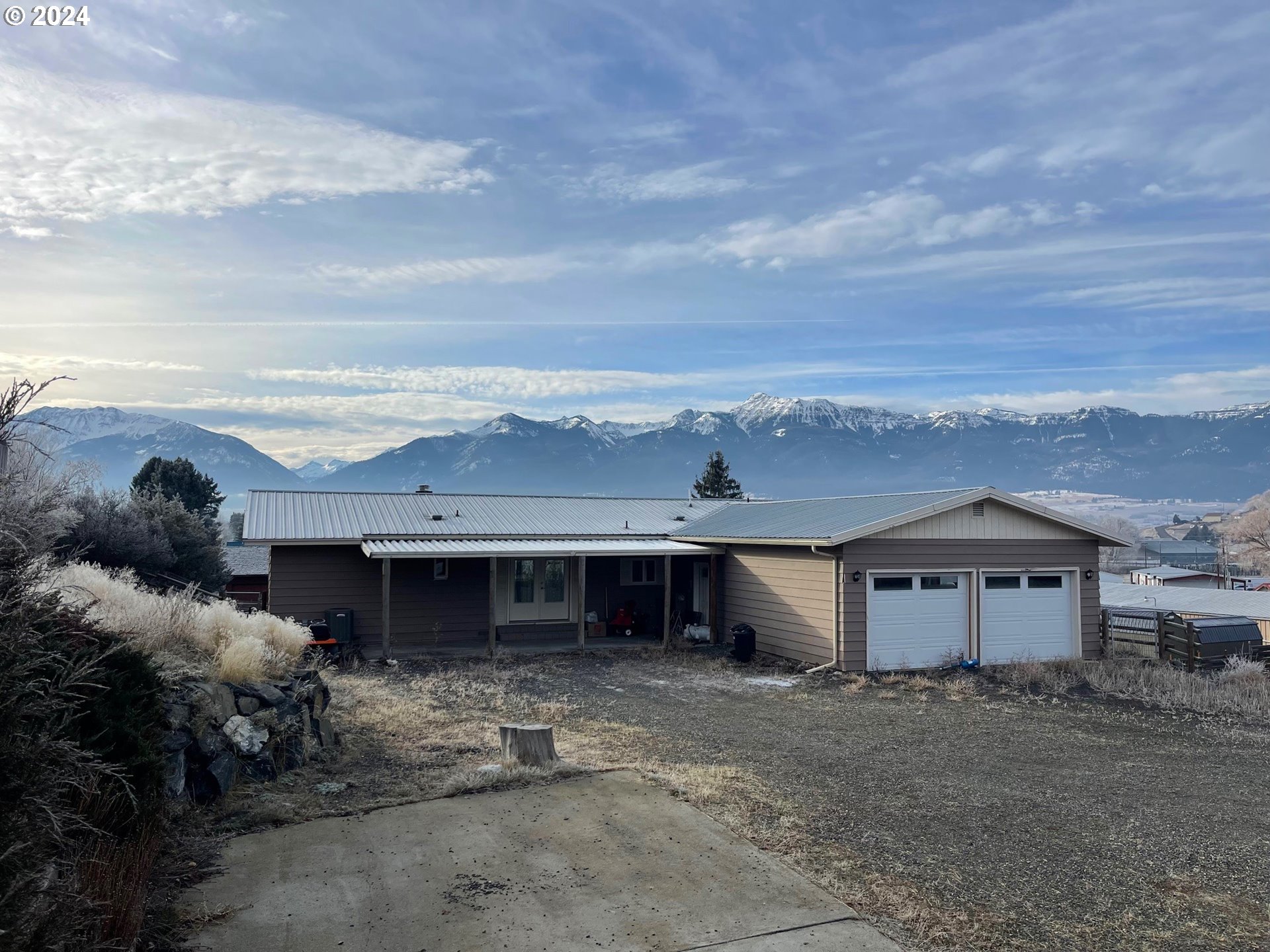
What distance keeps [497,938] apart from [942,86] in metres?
15.1

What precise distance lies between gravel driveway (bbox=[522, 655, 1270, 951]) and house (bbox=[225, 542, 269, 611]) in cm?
1668

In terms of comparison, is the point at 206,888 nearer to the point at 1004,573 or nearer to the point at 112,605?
the point at 112,605

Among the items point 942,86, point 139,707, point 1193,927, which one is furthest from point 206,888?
point 942,86

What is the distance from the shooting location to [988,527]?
1586cm

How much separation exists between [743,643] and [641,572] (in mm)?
4358

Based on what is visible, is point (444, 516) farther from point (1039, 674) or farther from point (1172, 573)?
point (1172, 573)

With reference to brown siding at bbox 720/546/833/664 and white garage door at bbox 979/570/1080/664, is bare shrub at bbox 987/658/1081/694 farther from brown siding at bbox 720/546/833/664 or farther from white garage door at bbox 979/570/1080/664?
brown siding at bbox 720/546/833/664

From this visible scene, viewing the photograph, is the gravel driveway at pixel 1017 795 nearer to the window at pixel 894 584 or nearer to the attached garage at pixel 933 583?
the attached garage at pixel 933 583

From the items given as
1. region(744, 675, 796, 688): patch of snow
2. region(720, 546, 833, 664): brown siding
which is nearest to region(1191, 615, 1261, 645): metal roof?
region(720, 546, 833, 664): brown siding

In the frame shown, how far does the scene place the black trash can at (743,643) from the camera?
53.5 feet

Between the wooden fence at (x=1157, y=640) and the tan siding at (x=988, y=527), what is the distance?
89.5 inches

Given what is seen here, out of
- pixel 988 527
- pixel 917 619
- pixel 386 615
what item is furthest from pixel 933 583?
pixel 386 615

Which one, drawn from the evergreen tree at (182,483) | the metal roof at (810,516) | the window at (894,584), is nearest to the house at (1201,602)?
the metal roof at (810,516)

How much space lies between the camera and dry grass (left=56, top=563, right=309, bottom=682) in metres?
7.47
